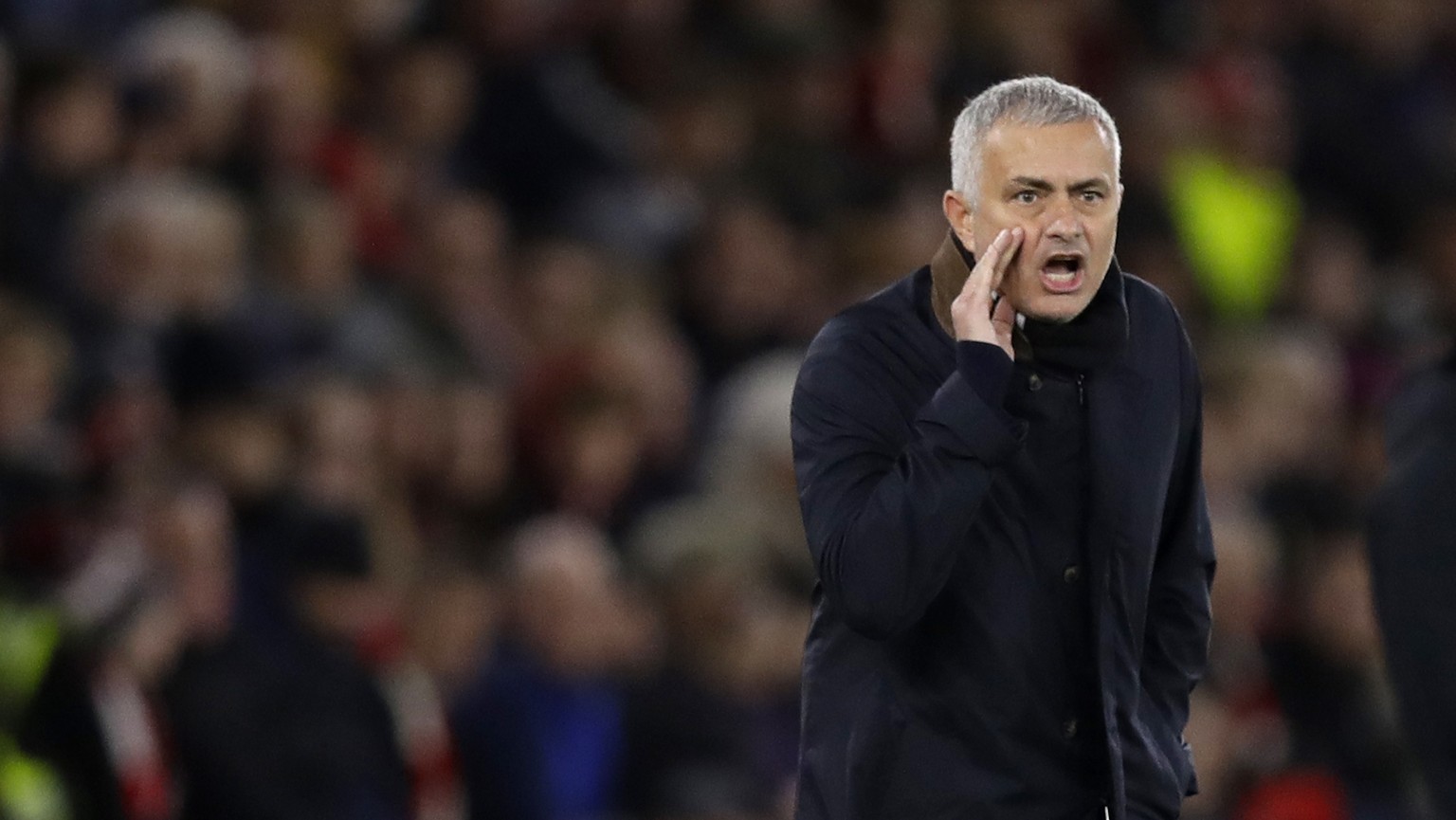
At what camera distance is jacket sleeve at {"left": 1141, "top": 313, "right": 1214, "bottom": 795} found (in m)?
3.26

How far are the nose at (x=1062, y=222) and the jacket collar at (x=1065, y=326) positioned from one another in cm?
13

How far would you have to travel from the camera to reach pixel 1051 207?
2990mm

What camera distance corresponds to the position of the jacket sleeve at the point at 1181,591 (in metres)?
3.26

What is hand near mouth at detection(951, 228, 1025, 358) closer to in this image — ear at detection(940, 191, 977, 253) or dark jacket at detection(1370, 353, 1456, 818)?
ear at detection(940, 191, 977, 253)

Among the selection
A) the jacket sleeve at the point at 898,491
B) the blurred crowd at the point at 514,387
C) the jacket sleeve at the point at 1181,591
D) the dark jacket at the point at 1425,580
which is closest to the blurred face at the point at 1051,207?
the jacket sleeve at the point at 898,491

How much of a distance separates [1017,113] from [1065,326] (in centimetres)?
26

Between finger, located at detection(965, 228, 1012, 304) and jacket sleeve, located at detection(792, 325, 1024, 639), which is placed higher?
finger, located at detection(965, 228, 1012, 304)

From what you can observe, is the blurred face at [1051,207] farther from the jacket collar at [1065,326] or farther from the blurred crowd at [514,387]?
the blurred crowd at [514,387]

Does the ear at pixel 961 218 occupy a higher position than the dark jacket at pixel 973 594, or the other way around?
the ear at pixel 961 218

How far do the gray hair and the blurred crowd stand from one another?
2537mm

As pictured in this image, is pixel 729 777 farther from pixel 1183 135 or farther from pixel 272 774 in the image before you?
pixel 1183 135

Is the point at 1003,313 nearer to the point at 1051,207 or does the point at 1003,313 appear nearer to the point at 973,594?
the point at 1051,207

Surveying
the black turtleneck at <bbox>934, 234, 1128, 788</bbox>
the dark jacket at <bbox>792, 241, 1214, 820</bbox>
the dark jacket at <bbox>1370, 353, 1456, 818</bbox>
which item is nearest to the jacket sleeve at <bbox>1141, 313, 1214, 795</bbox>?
the dark jacket at <bbox>792, 241, 1214, 820</bbox>

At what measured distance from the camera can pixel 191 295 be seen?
626cm
